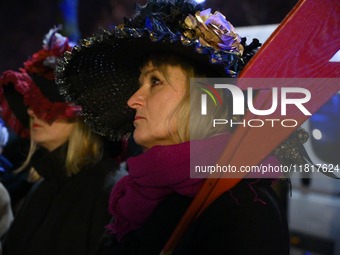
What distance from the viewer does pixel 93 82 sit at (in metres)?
1.10

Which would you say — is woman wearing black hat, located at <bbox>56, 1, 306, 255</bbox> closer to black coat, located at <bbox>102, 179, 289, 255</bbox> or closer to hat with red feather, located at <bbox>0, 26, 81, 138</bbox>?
black coat, located at <bbox>102, 179, 289, 255</bbox>

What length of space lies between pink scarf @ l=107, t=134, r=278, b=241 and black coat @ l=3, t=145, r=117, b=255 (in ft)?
1.03

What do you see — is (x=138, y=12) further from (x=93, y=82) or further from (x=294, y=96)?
(x=294, y=96)

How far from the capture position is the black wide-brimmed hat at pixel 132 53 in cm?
74

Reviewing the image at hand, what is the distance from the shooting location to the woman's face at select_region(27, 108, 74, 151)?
141 cm

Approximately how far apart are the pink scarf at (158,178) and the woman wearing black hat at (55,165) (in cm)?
37

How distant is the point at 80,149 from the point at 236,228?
105 cm

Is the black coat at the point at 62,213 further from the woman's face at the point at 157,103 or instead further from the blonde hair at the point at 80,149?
the woman's face at the point at 157,103

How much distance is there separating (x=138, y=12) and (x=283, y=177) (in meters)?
0.73

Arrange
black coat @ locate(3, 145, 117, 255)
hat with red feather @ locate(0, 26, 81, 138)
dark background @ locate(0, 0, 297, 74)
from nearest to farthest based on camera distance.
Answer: black coat @ locate(3, 145, 117, 255), hat with red feather @ locate(0, 26, 81, 138), dark background @ locate(0, 0, 297, 74)

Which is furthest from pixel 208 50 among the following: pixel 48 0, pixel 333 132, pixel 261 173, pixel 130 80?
pixel 48 0

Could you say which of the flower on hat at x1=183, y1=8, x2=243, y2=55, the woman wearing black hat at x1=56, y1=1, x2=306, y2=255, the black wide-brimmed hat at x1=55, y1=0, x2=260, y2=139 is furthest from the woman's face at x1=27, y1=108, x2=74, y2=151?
the flower on hat at x1=183, y1=8, x2=243, y2=55

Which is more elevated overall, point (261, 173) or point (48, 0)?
point (48, 0)

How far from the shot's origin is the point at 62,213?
1262mm
